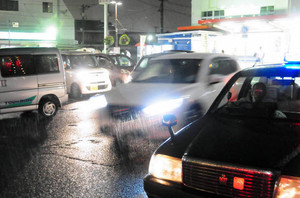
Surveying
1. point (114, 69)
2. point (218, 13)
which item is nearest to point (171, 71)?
point (114, 69)

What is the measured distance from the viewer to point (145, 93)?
727cm

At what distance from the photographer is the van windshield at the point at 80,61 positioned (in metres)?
14.1

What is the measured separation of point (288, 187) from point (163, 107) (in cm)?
455

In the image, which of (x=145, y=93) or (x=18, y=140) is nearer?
(x=145, y=93)

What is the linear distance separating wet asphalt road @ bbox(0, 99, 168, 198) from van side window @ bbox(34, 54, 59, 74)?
1.60 meters

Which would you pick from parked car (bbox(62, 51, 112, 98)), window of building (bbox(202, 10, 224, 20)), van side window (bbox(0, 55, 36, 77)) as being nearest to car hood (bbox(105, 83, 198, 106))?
van side window (bbox(0, 55, 36, 77))

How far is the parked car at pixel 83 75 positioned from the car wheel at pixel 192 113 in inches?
277

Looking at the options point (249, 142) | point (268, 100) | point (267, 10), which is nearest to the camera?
point (249, 142)

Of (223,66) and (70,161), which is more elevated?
(223,66)

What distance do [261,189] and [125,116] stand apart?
14.8 ft

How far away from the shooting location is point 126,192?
4.46 meters

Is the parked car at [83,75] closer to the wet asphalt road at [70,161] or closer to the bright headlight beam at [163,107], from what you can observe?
the wet asphalt road at [70,161]

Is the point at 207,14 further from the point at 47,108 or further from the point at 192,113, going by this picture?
the point at 192,113

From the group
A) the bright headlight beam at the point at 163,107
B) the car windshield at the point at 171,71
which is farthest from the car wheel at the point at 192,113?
the car windshield at the point at 171,71
